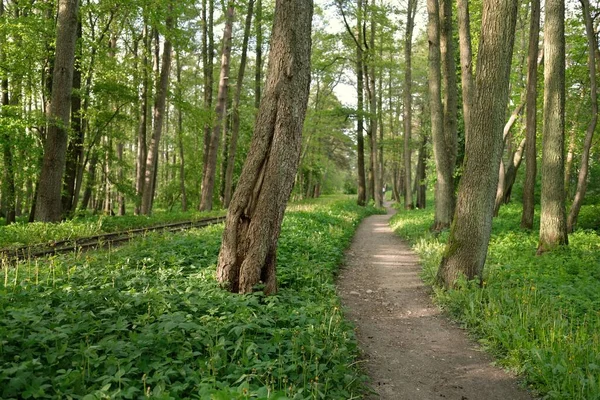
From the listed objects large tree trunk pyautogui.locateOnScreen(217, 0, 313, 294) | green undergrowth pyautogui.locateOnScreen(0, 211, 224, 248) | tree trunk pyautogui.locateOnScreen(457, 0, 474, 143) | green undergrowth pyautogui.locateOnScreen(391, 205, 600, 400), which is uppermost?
tree trunk pyautogui.locateOnScreen(457, 0, 474, 143)

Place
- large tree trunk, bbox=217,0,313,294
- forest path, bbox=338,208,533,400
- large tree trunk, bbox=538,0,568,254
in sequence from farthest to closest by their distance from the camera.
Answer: large tree trunk, bbox=538,0,568,254 < large tree trunk, bbox=217,0,313,294 < forest path, bbox=338,208,533,400

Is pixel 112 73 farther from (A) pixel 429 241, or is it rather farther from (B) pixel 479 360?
(B) pixel 479 360

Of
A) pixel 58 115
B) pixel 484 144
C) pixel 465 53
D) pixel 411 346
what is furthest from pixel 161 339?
pixel 465 53

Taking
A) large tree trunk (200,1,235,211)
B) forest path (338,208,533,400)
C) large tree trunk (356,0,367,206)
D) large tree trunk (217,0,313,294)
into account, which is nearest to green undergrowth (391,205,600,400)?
forest path (338,208,533,400)

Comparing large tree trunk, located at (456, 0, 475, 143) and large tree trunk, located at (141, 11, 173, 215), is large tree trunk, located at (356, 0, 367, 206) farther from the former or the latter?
large tree trunk, located at (456, 0, 475, 143)

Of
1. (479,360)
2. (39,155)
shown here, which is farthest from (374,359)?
(39,155)

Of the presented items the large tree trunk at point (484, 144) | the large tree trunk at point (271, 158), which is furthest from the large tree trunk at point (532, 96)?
the large tree trunk at point (271, 158)

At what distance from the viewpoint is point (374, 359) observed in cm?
495

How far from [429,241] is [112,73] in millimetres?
12412

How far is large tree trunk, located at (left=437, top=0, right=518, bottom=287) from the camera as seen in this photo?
22.9ft

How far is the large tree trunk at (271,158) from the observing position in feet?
18.1

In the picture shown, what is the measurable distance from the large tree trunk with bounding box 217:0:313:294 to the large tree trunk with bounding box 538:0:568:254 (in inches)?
282

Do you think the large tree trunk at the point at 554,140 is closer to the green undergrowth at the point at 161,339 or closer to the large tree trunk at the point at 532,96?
the large tree trunk at the point at 532,96

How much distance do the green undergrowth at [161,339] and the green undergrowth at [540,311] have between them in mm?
1927
